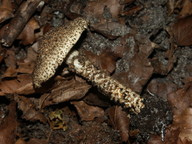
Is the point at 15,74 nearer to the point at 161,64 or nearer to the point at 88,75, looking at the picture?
the point at 88,75

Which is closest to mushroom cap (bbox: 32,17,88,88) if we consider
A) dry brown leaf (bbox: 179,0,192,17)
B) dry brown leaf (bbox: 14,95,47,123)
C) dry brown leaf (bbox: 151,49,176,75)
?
dry brown leaf (bbox: 14,95,47,123)

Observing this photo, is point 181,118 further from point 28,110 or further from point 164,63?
point 28,110

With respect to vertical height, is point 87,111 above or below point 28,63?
below

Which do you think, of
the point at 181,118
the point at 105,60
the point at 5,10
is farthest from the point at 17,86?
the point at 181,118

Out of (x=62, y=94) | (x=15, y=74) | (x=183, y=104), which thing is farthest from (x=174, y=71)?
(x=15, y=74)

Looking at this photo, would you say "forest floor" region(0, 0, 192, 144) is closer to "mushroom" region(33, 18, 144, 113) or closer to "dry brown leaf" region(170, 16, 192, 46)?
"dry brown leaf" region(170, 16, 192, 46)
